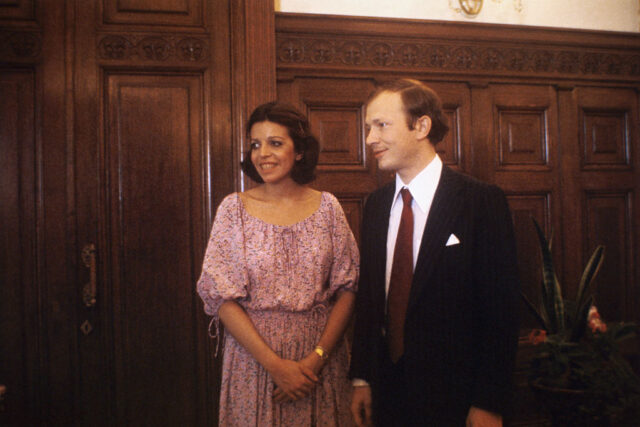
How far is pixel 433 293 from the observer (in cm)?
146

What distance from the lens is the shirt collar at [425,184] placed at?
158cm

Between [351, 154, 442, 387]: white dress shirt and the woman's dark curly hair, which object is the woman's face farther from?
[351, 154, 442, 387]: white dress shirt

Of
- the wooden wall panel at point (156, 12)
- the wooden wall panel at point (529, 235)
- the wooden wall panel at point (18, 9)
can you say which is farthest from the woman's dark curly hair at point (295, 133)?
the wooden wall panel at point (529, 235)

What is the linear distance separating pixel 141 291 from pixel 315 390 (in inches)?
51.8

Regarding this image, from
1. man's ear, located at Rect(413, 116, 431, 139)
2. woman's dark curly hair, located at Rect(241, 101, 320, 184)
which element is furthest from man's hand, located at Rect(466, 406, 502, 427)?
woman's dark curly hair, located at Rect(241, 101, 320, 184)

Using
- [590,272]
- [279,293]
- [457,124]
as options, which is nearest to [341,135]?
[457,124]

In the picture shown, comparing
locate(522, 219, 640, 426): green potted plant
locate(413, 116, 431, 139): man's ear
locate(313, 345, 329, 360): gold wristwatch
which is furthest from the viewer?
locate(522, 219, 640, 426): green potted plant

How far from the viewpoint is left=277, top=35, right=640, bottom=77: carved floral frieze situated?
2797mm

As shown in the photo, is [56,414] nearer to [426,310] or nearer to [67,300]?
[67,300]

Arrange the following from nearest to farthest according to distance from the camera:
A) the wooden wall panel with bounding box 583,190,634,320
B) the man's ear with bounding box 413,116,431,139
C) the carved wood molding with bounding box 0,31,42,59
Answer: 1. the man's ear with bounding box 413,116,431,139
2. the carved wood molding with bounding box 0,31,42,59
3. the wooden wall panel with bounding box 583,190,634,320

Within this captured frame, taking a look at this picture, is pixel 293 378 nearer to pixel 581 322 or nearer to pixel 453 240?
pixel 453 240

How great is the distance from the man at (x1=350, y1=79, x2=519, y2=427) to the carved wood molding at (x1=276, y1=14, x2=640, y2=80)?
4.25ft

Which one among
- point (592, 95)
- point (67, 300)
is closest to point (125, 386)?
point (67, 300)

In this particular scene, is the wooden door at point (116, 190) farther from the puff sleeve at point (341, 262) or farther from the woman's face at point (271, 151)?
the puff sleeve at point (341, 262)
